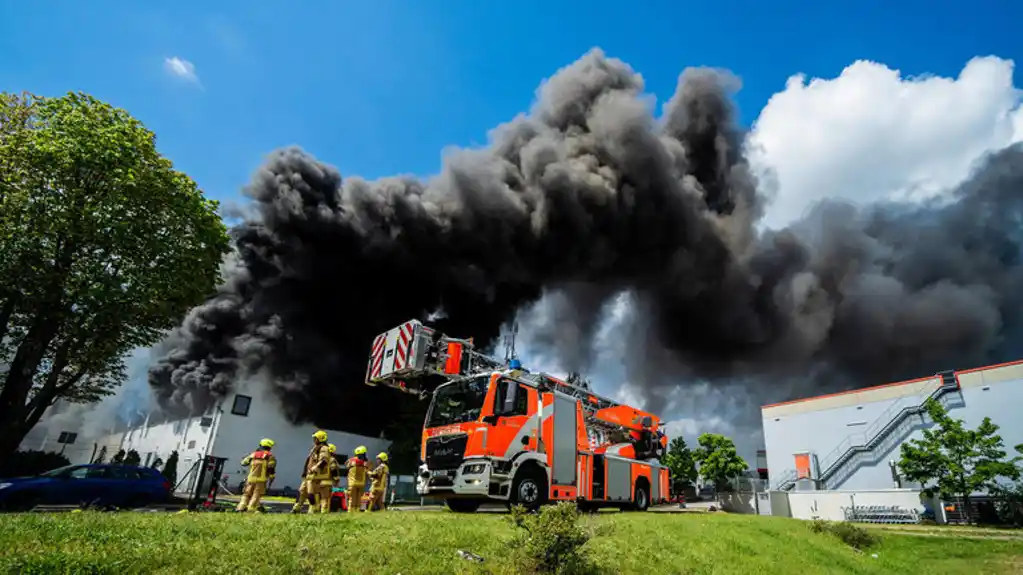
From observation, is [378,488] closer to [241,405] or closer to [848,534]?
[848,534]

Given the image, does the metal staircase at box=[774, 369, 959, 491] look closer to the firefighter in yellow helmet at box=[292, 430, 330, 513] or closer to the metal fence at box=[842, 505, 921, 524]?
the metal fence at box=[842, 505, 921, 524]

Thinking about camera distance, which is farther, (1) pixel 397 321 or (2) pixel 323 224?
(1) pixel 397 321

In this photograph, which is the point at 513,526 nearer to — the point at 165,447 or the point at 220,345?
the point at 220,345

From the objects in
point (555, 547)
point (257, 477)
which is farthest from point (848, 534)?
point (257, 477)

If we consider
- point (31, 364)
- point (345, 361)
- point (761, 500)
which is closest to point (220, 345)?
point (345, 361)

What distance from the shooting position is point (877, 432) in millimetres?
29375

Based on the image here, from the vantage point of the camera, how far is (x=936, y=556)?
10359 mm

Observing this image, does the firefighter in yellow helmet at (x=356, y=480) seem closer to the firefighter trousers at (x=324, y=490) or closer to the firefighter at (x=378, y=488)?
the firefighter trousers at (x=324, y=490)

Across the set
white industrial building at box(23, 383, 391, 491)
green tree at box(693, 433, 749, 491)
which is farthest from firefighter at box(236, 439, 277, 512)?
green tree at box(693, 433, 749, 491)

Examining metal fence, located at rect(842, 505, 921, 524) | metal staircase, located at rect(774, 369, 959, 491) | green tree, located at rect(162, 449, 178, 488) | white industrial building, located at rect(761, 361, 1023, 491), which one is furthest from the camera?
green tree, located at rect(162, 449, 178, 488)

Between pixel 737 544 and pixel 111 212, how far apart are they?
16014 mm

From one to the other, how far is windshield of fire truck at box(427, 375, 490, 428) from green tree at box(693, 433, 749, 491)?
118ft

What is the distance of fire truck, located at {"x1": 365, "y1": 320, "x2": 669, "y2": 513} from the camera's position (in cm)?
927

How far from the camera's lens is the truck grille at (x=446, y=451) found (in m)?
9.38
